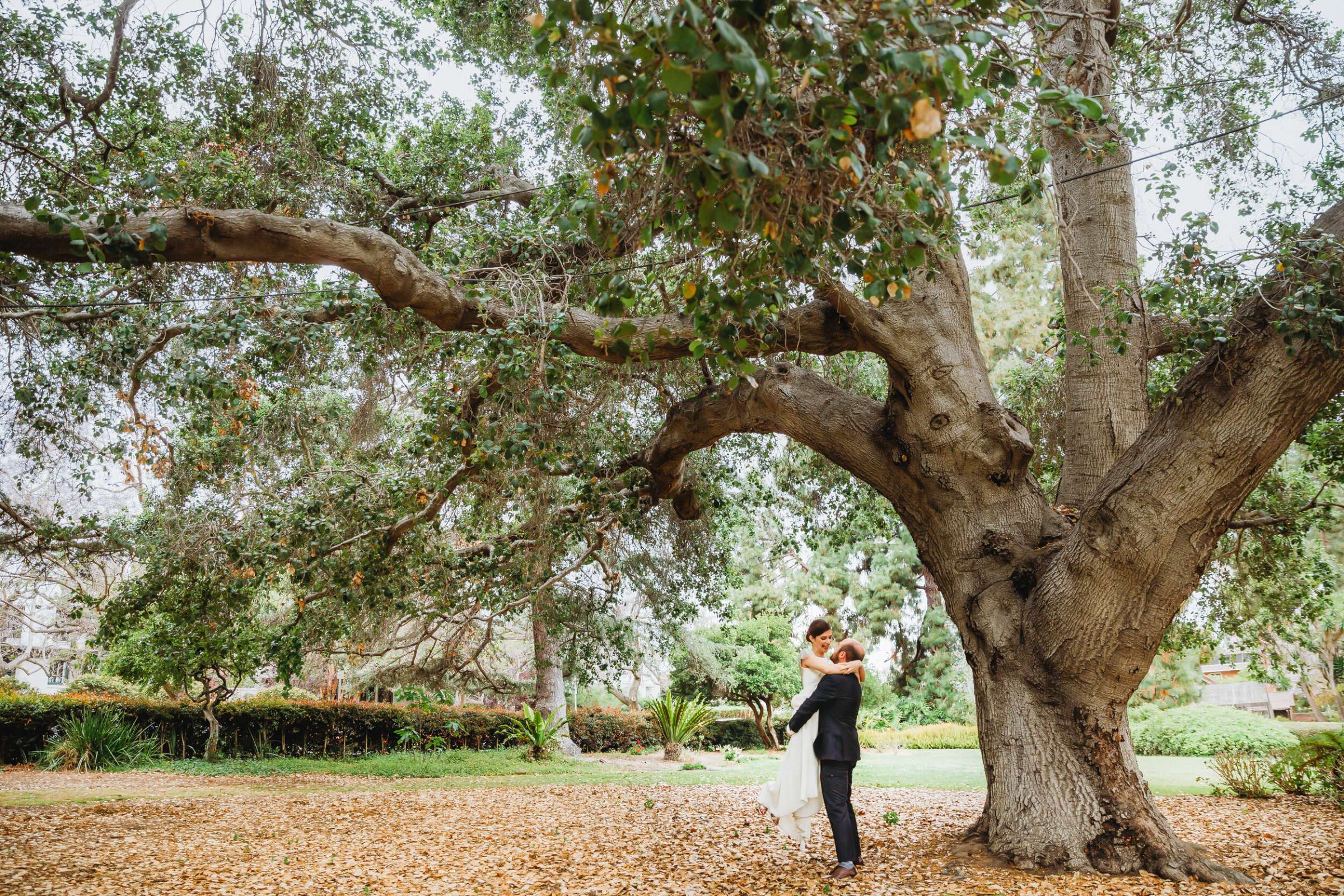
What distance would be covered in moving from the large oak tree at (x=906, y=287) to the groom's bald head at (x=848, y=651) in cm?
73

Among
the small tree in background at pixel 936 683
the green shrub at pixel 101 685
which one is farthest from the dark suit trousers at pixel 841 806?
the green shrub at pixel 101 685

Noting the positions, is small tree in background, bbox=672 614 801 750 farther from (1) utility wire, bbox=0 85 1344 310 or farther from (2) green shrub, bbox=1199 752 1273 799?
(1) utility wire, bbox=0 85 1344 310

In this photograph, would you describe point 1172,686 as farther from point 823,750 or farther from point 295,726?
point 295,726

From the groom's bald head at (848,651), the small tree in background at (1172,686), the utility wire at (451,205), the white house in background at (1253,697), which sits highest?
the utility wire at (451,205)

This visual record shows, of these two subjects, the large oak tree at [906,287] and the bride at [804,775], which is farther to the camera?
the bride at [804,775]

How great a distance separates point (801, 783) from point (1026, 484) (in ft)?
8.23

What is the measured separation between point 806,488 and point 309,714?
11.1 meters

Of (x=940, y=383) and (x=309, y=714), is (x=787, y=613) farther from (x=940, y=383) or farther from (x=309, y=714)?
(x=940, y=383)

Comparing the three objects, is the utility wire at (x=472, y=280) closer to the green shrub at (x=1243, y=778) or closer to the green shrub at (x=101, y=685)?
the green shrub at (x=1243, y=778)

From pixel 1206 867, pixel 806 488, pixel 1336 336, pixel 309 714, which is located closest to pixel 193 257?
pixel 1336 336

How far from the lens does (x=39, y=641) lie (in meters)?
24.9

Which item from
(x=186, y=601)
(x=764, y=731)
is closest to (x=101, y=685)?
(x=186, y=601)

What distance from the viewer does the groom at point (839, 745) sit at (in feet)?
15.6

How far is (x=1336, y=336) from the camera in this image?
4.15 metres
